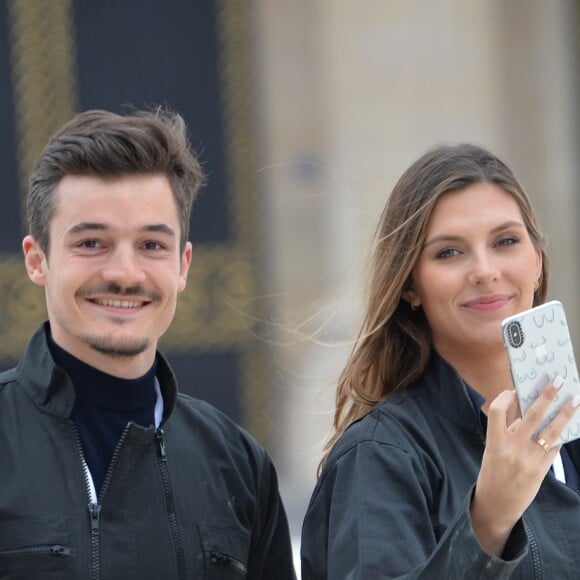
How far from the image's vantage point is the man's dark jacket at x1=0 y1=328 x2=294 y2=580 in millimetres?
2762

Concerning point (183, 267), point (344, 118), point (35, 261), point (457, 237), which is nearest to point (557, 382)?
point (457, 237)

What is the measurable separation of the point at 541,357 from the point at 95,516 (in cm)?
89

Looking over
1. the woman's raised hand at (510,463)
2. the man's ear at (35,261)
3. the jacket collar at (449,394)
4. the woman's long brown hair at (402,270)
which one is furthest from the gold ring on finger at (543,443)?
the man's ear at (35,261)

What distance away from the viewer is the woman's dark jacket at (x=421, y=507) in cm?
251

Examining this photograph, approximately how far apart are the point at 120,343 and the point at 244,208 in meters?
5.67

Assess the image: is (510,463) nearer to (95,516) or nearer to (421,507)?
(421,507)

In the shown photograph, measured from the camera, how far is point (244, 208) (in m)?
8.57

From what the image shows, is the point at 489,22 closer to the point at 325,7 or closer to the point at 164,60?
the point at 325,7

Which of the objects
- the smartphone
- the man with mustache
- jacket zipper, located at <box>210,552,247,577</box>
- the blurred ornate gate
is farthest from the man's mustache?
the blurred ornate gate

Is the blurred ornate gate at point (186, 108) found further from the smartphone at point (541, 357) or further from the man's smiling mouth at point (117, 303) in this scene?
the smartphone at point (541, 357)

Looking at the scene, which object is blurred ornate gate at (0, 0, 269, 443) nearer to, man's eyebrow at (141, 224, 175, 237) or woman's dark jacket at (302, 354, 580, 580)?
man's eyebrow at (141, 224, 175, 237)

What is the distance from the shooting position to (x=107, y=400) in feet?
9.64

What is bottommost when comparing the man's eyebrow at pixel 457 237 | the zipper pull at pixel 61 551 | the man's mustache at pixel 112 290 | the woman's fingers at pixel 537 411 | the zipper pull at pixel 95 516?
the zipper pull at pixel 61 551

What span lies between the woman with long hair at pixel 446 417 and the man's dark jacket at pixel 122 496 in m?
0.21
